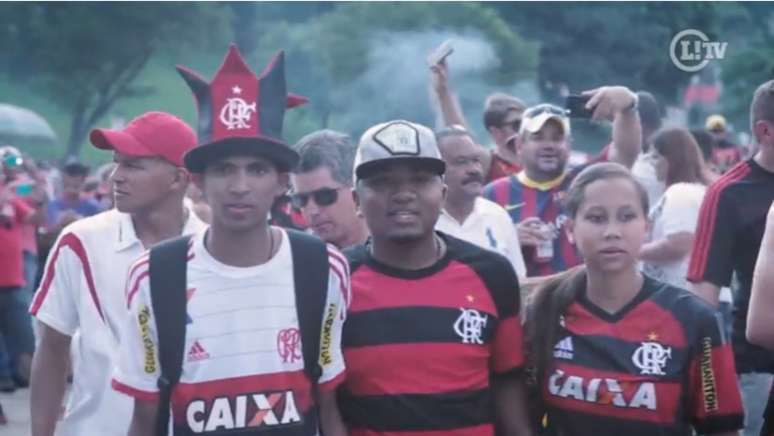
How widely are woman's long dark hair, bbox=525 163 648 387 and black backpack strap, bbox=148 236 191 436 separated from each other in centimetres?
114

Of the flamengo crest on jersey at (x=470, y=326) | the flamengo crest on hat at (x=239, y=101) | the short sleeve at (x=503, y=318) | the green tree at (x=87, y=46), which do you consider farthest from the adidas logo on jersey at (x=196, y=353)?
the green tree at (x=87, y=46)

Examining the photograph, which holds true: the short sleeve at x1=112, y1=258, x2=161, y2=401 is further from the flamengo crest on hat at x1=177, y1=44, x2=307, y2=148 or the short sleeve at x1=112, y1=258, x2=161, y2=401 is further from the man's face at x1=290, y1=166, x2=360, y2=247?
the man's face at x1=290, y1=166, x2=360, y2=247

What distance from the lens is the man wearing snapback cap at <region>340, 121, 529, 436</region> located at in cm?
464

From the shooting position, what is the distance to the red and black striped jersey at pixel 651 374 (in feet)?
15.5

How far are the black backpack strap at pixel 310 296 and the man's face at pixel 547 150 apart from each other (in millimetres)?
3830

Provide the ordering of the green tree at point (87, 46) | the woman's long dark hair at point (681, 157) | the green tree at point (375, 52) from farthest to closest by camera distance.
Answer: the green tree at point (87, 46)
the green tree at point (375, 52)
the woman's long dark hair at point (681, 157)

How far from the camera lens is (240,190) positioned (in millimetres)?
4461

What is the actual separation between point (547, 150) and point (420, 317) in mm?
3686

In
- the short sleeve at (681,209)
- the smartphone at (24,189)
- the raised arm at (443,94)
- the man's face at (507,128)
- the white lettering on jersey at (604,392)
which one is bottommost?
the white lettering on jersey at (604,392)

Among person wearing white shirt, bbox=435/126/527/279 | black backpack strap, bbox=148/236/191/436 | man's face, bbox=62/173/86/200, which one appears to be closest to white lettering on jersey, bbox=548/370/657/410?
black backpack strap, bbox=148/236/191/436

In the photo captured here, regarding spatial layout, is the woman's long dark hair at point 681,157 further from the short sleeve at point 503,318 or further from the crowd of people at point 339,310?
the short sleeve at point 503,318

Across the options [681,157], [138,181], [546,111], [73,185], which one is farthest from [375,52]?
[138,181]

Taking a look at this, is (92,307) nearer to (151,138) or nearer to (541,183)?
(151,138)

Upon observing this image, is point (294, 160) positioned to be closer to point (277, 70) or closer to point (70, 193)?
point (277, 70)
